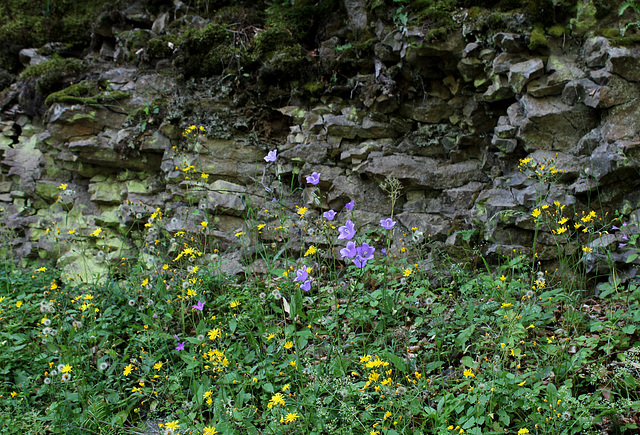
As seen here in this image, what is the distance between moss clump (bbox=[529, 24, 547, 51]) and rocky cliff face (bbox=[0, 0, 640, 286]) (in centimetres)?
3

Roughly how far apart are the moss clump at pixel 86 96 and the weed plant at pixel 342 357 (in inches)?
123

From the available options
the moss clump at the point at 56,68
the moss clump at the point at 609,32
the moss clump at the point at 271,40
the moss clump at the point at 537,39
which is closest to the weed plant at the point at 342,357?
the moss clump at the point at 537,39

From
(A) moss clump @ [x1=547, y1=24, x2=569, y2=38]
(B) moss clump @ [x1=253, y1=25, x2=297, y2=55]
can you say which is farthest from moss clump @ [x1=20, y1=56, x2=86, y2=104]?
(A) moss clump @ [x1=547, y1=24, x2=569, y2=38]

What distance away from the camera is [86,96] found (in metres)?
5.97

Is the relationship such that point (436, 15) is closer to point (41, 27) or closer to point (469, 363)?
point (469, 363)

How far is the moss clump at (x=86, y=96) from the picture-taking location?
5.77 meters

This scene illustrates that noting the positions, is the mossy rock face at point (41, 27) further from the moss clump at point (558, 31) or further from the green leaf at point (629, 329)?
Answer: the green leaf at point (629, 329)

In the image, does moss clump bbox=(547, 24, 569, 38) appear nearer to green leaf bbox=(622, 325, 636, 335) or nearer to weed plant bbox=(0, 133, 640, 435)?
weed plant bbox=(0, 133, 640, 435)

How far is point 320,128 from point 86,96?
11.6 ft

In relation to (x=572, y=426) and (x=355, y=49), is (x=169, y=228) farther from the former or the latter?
(x=572, y=426)

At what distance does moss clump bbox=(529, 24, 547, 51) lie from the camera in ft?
13.4

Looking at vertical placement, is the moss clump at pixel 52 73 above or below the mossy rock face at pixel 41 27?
below

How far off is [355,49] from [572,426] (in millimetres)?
4490

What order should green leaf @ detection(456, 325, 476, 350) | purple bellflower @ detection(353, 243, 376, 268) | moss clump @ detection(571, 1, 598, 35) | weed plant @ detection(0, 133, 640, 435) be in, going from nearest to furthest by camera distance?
1. weed plant @ detection(0, 133, 640, 435)
2. purple bellflower @ detection(353, 243, 376, 268)
3. green leaf @ detection(456, 325, 476, 350)
4. moss clump @ detection(571, 1, 598, 35)
